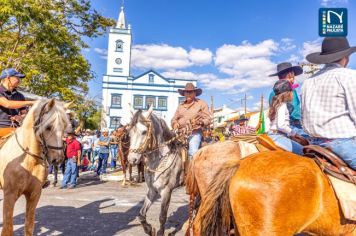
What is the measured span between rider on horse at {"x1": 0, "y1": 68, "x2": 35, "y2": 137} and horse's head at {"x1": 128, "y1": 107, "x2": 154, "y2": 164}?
1754mm

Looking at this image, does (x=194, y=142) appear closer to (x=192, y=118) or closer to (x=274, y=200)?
(x=192, y=118)

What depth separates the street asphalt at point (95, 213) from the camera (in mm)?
5594

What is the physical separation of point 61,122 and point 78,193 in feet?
21.2

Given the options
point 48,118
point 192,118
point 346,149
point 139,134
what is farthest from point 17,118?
point 346,149

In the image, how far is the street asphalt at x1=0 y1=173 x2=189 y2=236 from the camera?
559 cm

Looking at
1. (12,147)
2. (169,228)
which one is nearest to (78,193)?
(169,228)

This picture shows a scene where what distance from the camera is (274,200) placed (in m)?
2.39

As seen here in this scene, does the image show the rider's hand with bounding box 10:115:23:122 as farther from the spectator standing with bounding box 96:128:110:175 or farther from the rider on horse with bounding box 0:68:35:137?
the spectator standing with bounding box 96:128:110:175

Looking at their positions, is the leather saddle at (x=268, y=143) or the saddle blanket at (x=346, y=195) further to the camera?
the leather saddle at (x=268, y=143)

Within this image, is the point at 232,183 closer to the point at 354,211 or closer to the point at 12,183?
the point at 354,211

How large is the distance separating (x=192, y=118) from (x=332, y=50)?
11.5ft

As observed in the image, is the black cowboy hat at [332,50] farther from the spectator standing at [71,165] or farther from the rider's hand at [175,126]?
the spectator standing at [71,165]

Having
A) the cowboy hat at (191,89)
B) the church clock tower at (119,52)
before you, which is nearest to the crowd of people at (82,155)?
the cowboy hat at (191,89)

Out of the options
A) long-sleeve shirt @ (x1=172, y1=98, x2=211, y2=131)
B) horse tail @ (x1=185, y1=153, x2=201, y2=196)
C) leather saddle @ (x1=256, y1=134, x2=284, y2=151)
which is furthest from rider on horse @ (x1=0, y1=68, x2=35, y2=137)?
leather saddle @ (x1=256, y1=134, x2=284, y2=151)
